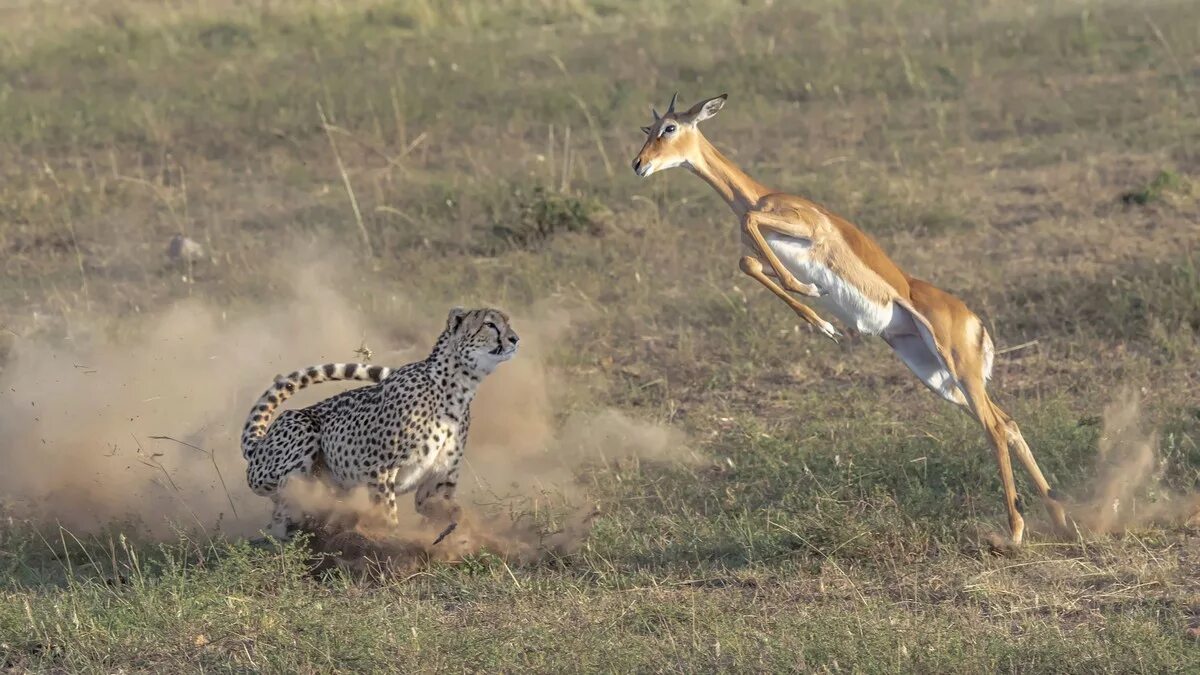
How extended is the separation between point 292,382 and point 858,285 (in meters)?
2.36

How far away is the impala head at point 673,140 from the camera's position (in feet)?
19.9

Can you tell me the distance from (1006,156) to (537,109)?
3.59 metres

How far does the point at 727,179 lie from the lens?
627cm

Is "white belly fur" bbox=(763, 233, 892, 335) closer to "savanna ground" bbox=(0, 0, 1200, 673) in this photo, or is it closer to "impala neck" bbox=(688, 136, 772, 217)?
"impala neck" bbox=(688, 136, 772, 217)

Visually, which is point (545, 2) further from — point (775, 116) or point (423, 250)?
point (423, 250)

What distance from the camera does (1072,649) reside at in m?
5.02

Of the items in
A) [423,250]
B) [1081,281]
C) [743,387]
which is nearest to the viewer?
[743,387]

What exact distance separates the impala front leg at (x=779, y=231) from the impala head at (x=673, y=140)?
0.33m

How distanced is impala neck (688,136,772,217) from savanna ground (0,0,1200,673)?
3.91 ft

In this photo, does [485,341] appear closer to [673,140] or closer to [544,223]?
[673,140]

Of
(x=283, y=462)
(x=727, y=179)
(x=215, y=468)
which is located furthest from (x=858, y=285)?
(x=215, y=468)

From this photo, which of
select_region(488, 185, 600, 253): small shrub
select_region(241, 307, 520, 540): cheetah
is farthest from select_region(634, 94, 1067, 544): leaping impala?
select_region(488, 185, 600, 253): small shrub

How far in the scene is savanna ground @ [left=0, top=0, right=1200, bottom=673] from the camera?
5574mm

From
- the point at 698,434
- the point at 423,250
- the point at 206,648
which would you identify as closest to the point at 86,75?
the point at 423,250
